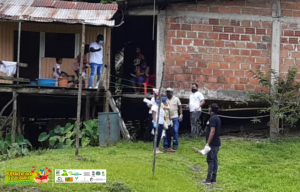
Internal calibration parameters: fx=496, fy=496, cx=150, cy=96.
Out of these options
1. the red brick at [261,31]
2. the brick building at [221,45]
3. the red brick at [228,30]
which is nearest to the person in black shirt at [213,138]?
the brick building at [221,45]

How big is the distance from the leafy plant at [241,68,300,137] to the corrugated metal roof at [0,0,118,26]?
4.69 metres

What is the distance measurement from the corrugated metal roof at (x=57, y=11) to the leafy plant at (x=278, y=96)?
15.4 ft

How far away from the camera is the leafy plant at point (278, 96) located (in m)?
14.6

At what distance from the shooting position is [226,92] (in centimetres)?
1488

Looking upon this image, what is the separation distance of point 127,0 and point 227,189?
7.20m

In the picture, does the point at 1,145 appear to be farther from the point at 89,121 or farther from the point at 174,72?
the point at 174,72

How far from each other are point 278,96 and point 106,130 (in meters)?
5.25

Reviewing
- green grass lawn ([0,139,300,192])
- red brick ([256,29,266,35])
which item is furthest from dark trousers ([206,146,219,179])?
red brick ([256,29,266,35])

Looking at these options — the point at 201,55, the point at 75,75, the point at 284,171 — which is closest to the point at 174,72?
the point at 201,55

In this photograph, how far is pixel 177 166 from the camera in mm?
10711

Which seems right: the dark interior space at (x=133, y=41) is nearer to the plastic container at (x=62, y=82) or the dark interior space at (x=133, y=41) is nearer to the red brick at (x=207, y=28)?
the red brick at (x=207, y=28)

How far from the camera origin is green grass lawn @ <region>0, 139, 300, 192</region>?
28.9 ft

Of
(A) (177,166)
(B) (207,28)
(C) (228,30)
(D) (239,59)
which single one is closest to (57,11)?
(B) (207,28)

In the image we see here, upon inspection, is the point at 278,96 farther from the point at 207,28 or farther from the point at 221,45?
the point at 207,28
